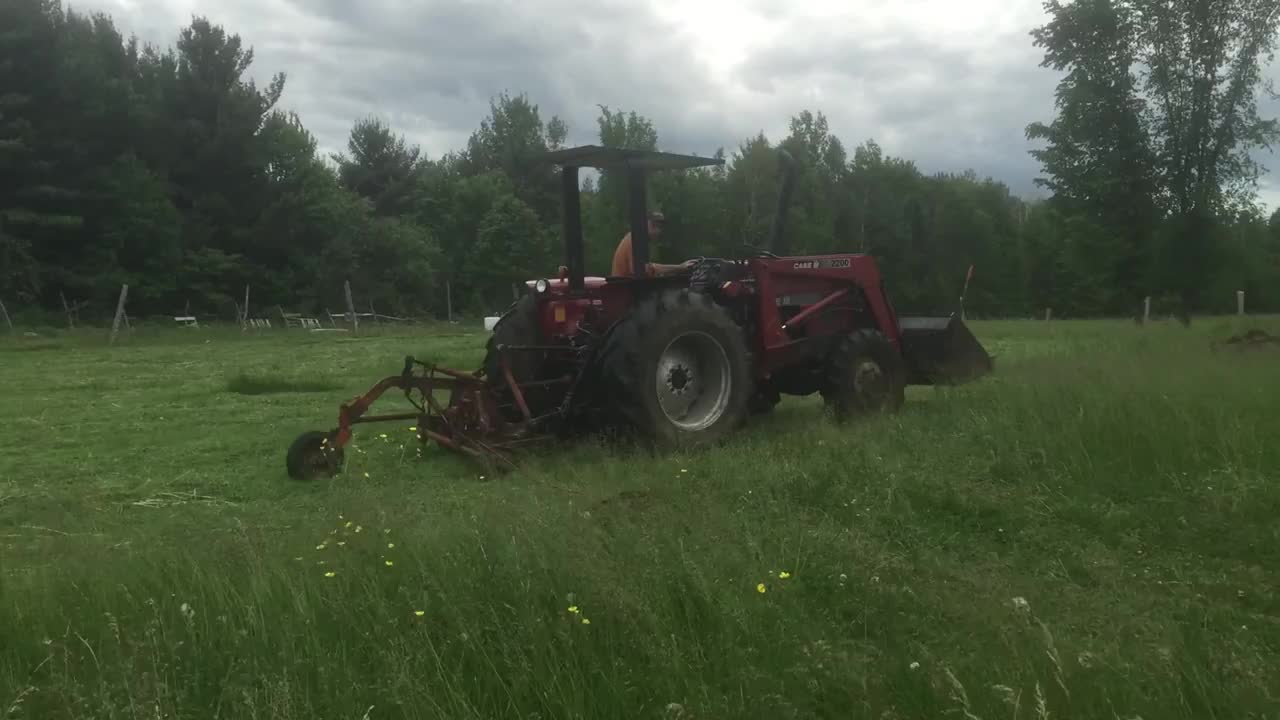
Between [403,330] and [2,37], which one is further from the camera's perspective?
[403,330]

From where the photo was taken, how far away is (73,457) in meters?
7.66

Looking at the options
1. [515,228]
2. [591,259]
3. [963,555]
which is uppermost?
[515,228]

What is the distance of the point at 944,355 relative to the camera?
9578 mm

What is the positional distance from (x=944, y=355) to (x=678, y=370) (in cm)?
322

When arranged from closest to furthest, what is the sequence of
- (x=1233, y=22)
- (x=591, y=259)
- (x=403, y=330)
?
(x=591, y=259) → (x=1233, y=22) → (x=403, y=330)

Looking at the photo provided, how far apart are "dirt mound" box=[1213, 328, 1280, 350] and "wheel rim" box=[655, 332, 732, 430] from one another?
7649 millimetres


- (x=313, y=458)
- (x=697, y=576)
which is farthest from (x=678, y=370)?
(x=697, y=576)

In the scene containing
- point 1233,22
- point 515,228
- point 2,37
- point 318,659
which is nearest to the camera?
point 318,659

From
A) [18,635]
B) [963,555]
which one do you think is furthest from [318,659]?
[963,555]

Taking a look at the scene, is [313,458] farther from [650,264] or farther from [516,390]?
[650,264]

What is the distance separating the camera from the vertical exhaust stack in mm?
8508

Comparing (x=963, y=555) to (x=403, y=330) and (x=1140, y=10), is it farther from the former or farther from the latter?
(x=403, y=330)

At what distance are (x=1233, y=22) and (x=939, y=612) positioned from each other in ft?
72.4

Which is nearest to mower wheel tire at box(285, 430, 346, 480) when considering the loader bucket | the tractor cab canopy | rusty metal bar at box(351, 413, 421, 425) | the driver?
rusty metal bar at box(351, 413, 421, 425)
